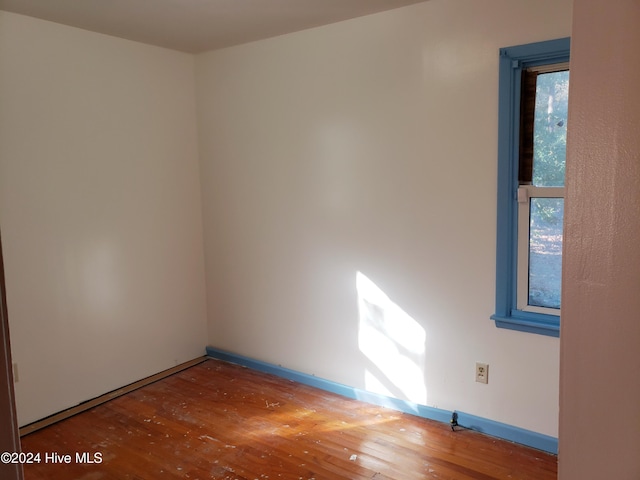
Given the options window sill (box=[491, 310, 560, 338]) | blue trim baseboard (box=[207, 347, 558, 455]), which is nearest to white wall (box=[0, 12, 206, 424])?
blue trim baseboard (box=[207, 347, 558, 455])

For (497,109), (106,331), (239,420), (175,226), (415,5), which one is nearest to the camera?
(497,109)

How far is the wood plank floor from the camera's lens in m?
2.40

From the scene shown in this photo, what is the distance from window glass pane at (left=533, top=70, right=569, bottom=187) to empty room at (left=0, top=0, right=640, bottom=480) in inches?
0.4

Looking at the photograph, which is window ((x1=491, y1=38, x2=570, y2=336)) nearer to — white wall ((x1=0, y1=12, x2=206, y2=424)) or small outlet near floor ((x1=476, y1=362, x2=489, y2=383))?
small outlet near floor ((x1=476, y1=362, x2=489, y2=383))

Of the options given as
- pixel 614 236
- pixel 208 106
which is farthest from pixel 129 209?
pixel 614 236

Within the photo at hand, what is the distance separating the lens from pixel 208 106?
3.66 meters

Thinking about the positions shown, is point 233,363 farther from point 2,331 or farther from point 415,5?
point 2,331

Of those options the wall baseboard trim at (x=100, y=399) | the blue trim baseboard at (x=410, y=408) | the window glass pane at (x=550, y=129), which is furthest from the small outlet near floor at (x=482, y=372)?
the wall baseboard trim at (x=100, y=399)

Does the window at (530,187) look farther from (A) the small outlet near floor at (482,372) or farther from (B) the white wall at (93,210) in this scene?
(B) the white wall at (93,210)

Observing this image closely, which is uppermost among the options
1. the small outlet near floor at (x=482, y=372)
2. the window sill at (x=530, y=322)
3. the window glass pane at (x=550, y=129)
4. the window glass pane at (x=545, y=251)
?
the window glass pane at (x=550, y=129)

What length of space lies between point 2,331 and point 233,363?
11.2 ft

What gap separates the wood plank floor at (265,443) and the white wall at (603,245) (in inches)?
78.8

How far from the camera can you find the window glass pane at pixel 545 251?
8.11ft

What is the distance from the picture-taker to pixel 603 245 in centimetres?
54
